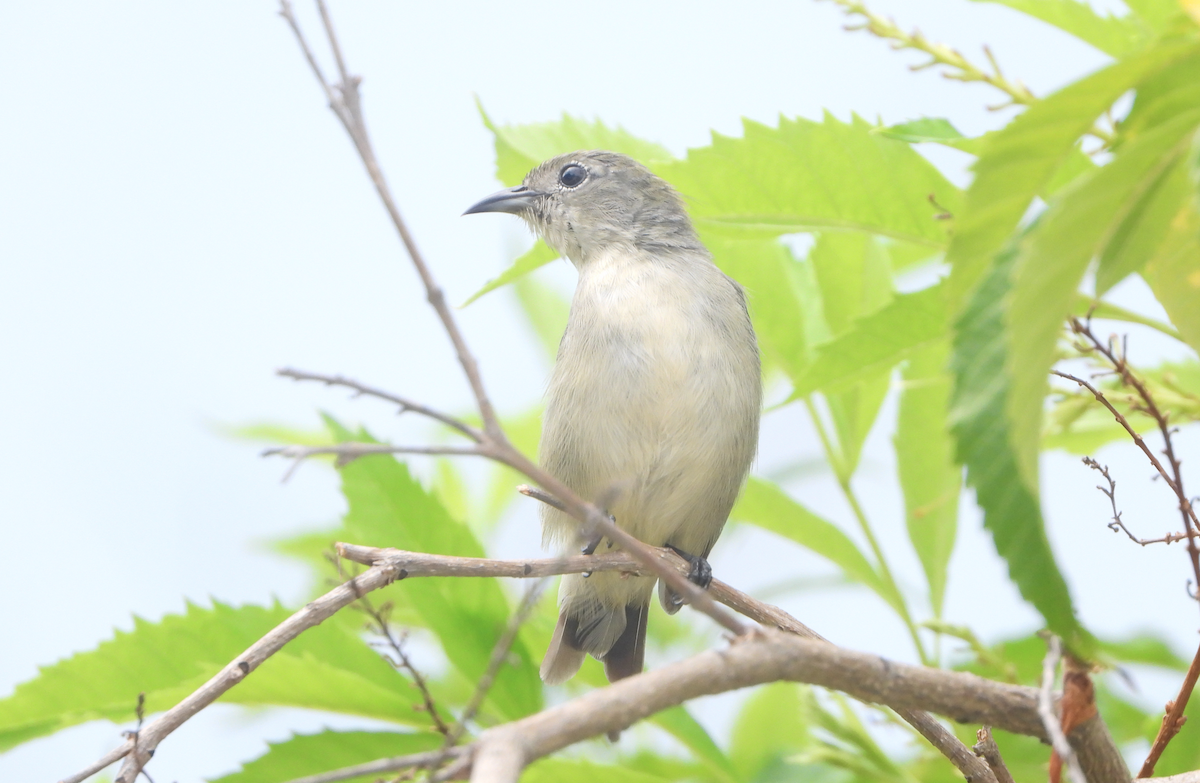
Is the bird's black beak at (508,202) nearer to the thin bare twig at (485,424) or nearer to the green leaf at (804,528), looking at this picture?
the green leaf at (804,528)

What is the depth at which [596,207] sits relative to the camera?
4.55m

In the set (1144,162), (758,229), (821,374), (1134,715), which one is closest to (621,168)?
(758,229)

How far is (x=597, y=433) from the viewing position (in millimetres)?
3676

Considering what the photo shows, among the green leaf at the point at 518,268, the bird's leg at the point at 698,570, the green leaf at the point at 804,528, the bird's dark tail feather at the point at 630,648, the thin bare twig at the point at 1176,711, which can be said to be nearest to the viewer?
the thin bare twig at the point at 1176,711

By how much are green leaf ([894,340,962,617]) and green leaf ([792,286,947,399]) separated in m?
0.62

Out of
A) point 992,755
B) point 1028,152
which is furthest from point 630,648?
point 1028,152

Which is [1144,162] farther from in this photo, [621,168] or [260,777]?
[621,168]

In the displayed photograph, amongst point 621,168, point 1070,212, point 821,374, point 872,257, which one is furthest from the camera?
point 621,168

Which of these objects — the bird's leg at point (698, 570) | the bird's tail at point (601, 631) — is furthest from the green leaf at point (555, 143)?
the bird's tail at point (601, 631)

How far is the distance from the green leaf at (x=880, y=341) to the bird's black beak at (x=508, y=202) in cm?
229

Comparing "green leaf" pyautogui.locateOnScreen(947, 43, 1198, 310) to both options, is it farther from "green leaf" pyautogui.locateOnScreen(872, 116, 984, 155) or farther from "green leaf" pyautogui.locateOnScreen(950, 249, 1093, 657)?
"green leaf" pyautogui.locateOnScreen(872, 116, 984, 155)

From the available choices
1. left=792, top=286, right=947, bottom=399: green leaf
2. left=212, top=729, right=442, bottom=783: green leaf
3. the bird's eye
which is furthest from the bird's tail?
the bird's eye

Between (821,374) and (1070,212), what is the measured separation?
1.54 meters

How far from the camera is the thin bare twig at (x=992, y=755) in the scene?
5.67ft
